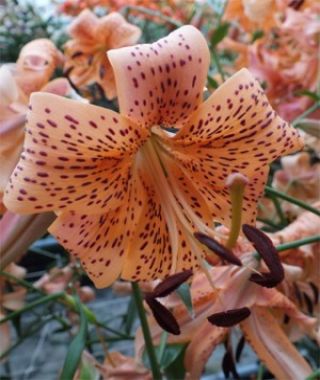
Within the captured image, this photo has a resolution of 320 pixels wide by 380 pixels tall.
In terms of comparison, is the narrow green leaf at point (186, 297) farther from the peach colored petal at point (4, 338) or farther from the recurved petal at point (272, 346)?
the peach colored petal at point (4, 338)

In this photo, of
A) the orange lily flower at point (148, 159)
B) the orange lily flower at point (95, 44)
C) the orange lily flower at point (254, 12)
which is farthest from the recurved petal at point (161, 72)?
the orange lily flower at point (254, 12)

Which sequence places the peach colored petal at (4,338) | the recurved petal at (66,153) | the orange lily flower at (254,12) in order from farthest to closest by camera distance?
the orange lily flower at (254,12)
the peach colored petal at (4,338)
the recurved petal at (66,153)

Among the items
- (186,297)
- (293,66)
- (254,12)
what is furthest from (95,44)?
(186,297)

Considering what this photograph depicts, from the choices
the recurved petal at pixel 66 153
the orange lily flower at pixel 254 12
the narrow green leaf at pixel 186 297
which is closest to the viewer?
the recurved petal at pixel 66 153

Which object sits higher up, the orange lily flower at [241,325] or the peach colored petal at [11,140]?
the peach colored petal at [11,140]

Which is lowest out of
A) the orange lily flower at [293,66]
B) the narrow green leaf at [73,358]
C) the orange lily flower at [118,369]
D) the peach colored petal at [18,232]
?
the orange lily flower at [118,369]

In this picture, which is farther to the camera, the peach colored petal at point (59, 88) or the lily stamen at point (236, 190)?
the peach colored petal at point (59, 88)

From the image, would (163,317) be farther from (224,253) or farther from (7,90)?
(7,90)
